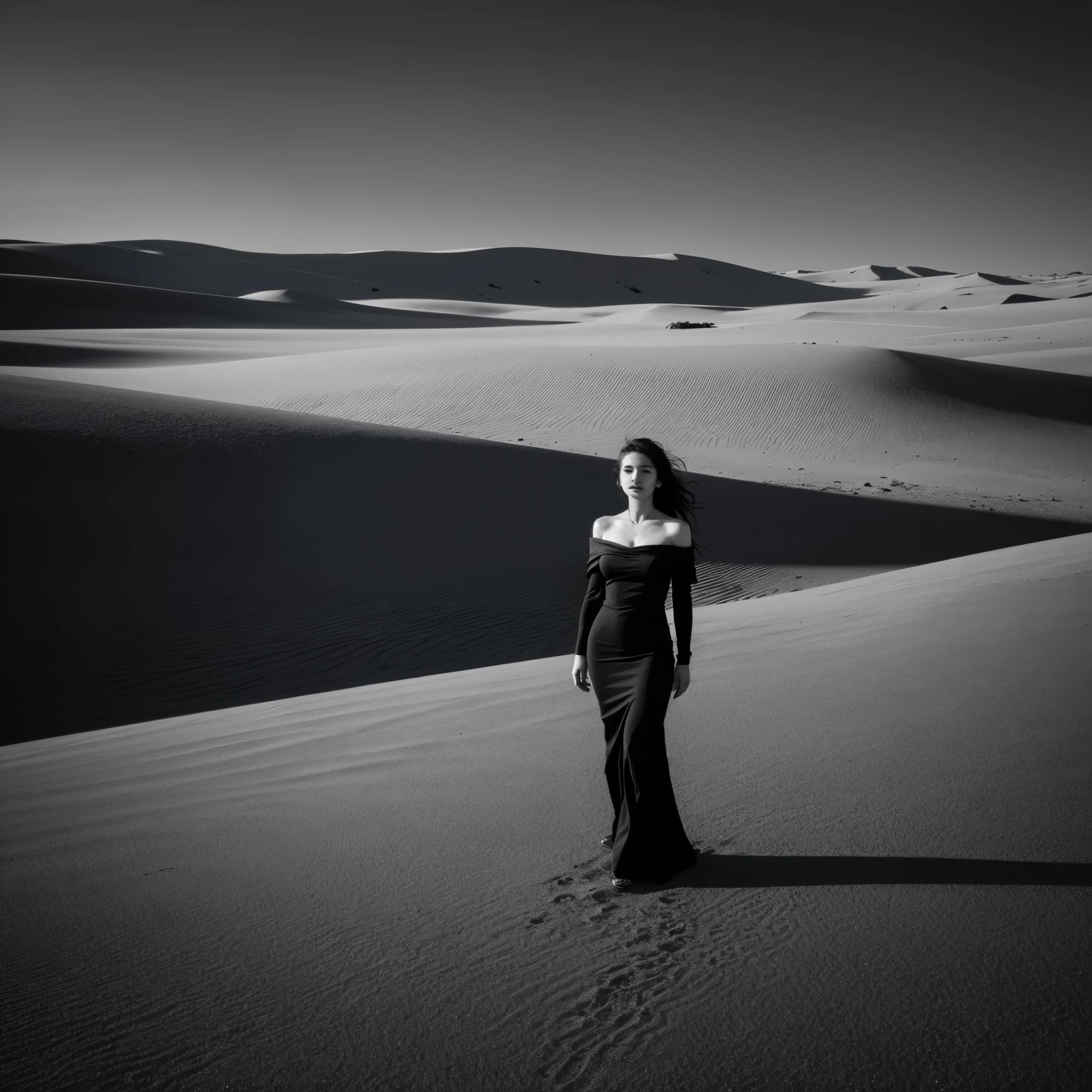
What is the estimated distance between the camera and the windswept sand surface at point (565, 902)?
6.90ft

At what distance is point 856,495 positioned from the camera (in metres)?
14.0

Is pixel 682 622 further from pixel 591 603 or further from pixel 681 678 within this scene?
pixel 591 603

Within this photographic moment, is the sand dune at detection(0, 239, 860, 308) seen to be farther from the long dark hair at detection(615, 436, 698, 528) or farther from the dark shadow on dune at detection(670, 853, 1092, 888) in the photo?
the dark shadow on dune at detection(670, 853, 1092, 888)

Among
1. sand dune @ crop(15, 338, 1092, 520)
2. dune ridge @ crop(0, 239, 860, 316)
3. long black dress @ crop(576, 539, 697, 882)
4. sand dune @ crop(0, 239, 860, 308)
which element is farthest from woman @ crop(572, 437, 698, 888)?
dune ridge @ crop(0, 239, 860, 316)

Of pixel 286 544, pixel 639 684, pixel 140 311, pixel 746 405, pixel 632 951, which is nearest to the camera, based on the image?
pixel 632 951

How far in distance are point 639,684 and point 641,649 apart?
4.6 inches

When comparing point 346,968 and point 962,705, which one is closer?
point 346,968

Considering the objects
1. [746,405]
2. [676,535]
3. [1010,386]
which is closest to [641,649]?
[676,535]

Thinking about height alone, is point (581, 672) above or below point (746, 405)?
below

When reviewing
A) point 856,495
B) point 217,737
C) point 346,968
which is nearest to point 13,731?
point 217,737

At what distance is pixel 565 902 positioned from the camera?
2.78 metres

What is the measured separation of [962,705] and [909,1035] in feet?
8.05

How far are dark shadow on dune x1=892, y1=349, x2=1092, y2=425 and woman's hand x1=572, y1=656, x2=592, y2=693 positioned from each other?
20.7m

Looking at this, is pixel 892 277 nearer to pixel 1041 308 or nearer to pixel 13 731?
pixel 1041 308
